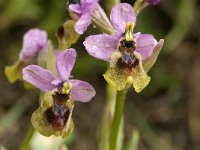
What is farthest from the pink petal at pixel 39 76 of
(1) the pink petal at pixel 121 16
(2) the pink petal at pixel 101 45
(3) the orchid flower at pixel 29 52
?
(3) the orchid flower at pixel 29 52

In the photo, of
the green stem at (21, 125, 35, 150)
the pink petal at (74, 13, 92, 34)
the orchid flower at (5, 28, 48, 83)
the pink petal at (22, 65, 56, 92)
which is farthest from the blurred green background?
the pink petal at (74, 13, 92, 34)

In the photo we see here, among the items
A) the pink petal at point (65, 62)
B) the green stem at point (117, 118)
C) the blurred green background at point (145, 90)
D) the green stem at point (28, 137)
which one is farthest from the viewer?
the blurred green background at point (145, 90)

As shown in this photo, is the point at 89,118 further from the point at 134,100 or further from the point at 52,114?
the point at 52,114

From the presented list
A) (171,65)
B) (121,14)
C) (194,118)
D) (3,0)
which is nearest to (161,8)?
(171,65)

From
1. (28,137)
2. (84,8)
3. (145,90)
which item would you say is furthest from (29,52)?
(145,90)

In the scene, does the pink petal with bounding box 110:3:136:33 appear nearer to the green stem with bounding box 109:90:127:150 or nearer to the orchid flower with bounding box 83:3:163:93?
the orchid flower with bounding box 83:3:163:93

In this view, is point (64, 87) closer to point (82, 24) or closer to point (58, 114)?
point (58, 114)

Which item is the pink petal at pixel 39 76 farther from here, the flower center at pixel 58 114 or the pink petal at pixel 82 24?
the pink petal at pixel 82 24
